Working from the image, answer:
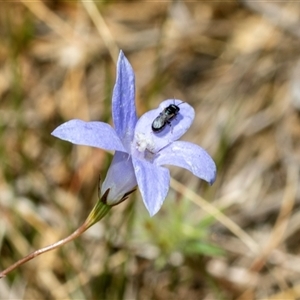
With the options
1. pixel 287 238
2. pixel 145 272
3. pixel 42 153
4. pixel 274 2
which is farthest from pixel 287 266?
pixel 274 2

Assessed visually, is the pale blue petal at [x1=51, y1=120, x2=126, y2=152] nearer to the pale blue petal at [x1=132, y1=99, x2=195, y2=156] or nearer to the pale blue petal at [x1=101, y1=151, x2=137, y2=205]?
the pale blue petal at [x1=101, y1=151, x2=137, y2=205]

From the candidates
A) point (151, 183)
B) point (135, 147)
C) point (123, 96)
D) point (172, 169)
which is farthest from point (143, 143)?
point (172, 169)

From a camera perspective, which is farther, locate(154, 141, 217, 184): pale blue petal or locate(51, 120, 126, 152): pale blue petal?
locate(154, 141, 217, 184): pale blue petal

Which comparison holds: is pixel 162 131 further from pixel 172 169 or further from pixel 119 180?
pixel 172 169

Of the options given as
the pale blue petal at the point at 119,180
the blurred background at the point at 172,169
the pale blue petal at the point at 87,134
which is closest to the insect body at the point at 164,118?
the pale blue petal at the point at 119,180

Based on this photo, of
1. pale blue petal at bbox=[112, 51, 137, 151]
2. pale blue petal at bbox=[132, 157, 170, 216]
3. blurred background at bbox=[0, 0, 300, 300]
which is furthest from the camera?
blurred background at bbox=[0, 0, 300, 300]

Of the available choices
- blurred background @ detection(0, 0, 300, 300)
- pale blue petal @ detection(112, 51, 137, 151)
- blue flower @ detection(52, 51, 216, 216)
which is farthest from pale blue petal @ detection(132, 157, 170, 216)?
blurred background @ detection(0, 0, 300, 300)
